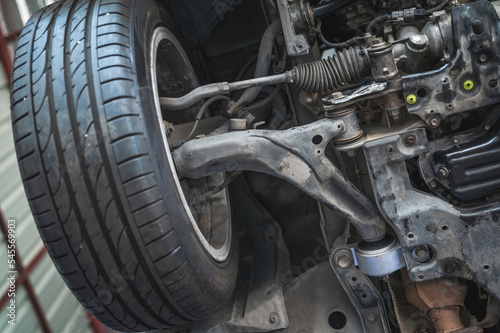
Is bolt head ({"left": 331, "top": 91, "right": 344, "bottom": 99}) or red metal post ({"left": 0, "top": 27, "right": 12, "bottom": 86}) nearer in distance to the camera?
bolt head ({"left": 331, "top": 91, "right": 344, "bottom": 99})

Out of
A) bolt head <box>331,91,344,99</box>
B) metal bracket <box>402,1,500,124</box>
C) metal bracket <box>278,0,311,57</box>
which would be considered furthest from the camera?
metal bracket <box>278,0,311,57</box>

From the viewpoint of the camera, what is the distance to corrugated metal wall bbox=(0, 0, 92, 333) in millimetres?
4078

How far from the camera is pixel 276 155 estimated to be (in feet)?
6.69

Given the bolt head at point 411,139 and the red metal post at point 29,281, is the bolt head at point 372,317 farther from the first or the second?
the red metal post at point 29,281

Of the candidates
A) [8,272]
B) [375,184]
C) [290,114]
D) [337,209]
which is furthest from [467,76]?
[8,272]

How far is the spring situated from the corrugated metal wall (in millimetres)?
2719

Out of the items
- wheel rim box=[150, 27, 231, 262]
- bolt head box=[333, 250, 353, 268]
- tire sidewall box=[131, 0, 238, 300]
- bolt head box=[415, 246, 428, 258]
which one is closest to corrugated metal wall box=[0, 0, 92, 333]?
wheel rim box=[150, 27, 231, 262]

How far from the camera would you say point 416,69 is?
2.10 m

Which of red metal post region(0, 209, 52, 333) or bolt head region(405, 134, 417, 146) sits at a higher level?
bolt head region(405, 134, 417, 146)

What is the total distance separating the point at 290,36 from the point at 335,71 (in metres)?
0.24

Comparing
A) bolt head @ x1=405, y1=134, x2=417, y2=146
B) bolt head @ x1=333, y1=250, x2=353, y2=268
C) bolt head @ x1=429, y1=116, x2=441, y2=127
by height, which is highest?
bolt head @ x1=429, y1=116, x2=441, y2=127

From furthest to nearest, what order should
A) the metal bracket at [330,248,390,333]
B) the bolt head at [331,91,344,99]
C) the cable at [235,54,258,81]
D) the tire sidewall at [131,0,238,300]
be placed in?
the cable at [235,54,258,81] < the metal bracket at [330,248,390,333] < the bolt head at [331,91,344,99] < the tire sidewall at [131,0,238,300]

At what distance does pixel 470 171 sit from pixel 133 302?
137 centimetres

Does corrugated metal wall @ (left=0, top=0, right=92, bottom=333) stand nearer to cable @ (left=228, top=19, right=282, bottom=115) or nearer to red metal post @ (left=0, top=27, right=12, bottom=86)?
red metal post @ (left=0, top=27, right=12, bottom=86)
